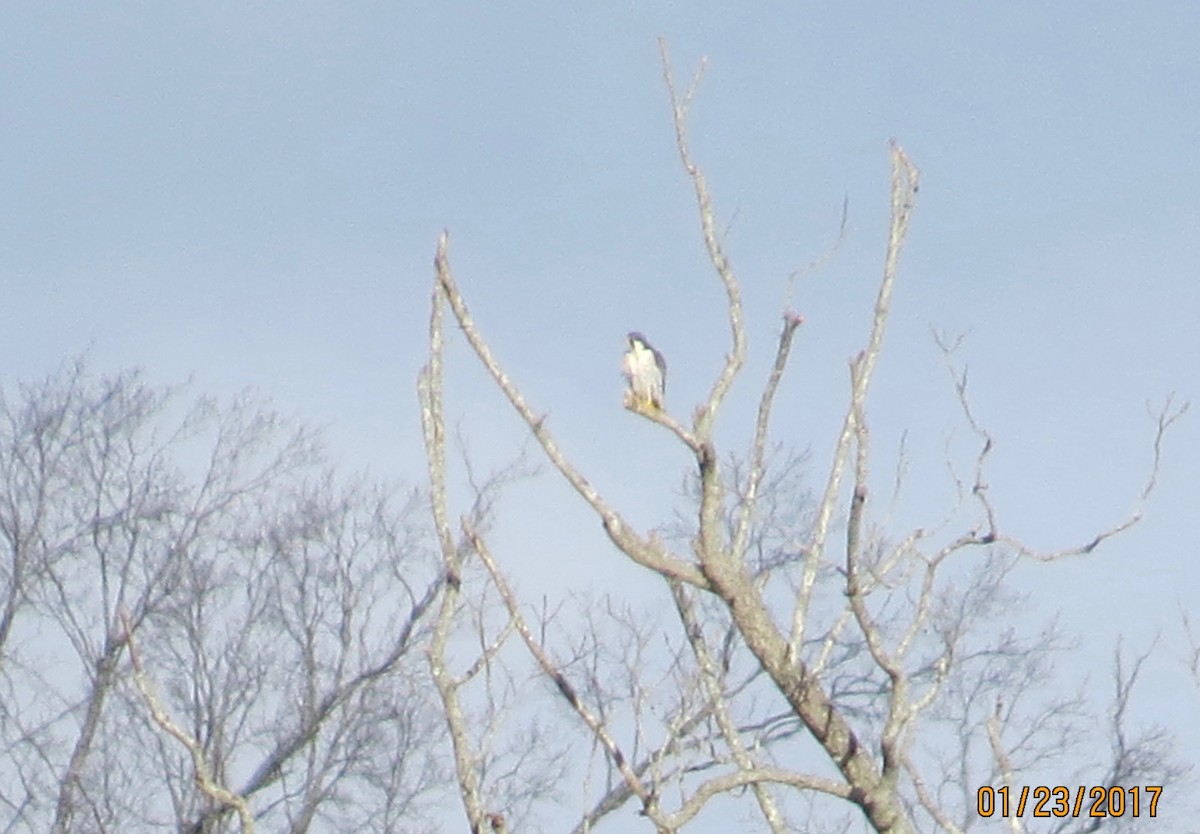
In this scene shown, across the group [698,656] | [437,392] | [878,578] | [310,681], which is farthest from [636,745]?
[310,681]

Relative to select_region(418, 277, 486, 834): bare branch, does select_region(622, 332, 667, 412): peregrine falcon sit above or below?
above

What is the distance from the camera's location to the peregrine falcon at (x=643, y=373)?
23.2 ft

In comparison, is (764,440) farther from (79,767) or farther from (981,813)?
(79,767)

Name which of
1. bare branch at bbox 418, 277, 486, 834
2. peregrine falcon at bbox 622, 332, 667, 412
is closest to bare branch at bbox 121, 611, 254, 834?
bare branch at bbox 418, 277, 486, 834

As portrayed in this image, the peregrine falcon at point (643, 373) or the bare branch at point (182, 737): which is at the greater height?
the peregrine falcon at point (643, 373)

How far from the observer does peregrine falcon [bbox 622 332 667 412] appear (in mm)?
A: 7066

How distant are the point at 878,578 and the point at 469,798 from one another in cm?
123

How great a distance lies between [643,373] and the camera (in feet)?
27.5

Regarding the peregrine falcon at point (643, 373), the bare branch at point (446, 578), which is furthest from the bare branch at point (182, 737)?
the peregrine falcon at point (643, 373)

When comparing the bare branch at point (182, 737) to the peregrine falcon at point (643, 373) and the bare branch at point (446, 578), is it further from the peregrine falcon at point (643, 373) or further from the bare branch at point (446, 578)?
the peregrine falcon at point (643, 373)

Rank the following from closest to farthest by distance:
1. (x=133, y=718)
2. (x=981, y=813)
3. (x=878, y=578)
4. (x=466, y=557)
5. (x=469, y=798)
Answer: (x=469, y=798) < (x=878, y=578) < (x=981, y=813) < (x=466, y=557) < (x=133, y=718)

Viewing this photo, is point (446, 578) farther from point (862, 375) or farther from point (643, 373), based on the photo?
point (643, 373)

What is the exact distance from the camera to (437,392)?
4797 millimetres

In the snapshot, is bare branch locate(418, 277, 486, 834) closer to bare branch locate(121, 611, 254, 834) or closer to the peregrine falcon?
bare branch locate(121, 611, 254, 834)
